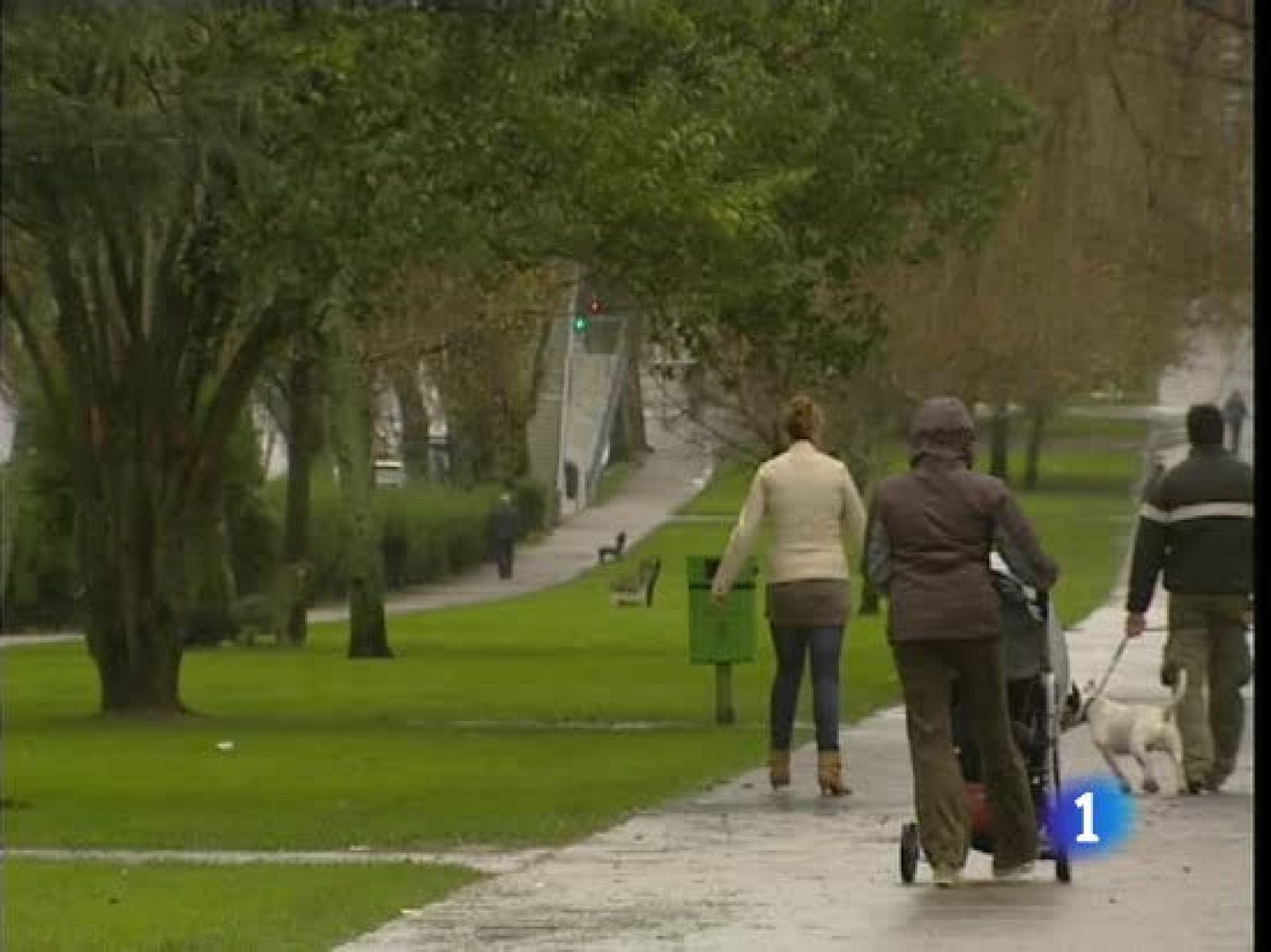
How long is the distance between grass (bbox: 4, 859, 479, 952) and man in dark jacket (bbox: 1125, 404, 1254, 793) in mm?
4702

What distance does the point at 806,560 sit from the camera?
18.0 m

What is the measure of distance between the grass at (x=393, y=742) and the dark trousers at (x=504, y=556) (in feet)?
59.2

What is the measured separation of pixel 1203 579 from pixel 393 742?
7.47m

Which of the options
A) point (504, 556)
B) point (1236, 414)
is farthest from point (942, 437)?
point (1236, 414)

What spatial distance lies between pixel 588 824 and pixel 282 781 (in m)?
3.69

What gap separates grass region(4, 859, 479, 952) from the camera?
12.5 metres

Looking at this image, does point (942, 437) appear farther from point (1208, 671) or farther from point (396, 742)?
point (396, 742)

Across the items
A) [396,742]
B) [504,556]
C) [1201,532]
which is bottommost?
[396,742]

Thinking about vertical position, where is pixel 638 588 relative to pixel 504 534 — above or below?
below

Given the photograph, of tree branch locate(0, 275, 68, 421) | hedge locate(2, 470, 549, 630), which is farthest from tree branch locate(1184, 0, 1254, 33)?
hedge locate(2, 470, 549, 630)

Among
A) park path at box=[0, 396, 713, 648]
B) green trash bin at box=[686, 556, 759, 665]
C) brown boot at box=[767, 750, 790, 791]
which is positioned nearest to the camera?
brown boot at box=[767, 750, 790, 791]

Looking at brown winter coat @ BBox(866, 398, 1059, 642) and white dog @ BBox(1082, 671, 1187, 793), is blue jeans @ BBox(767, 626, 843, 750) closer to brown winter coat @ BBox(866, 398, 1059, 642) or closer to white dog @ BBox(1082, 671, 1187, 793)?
white dog @ BBox(1082, 671, 1187, 793)

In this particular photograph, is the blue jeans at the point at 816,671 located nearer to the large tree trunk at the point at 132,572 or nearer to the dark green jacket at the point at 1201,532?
the dark green jacket at the point at 1201,532

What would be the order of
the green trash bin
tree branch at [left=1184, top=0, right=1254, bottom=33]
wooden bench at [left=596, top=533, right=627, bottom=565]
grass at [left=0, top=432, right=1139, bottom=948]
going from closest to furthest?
grass at [left=0, top=432, right=1139, bottom=948] → the green trash bin → tree branch at [left=1184, top=0, right=1254, bottom=33] → wooden bench at [left=596, top=533, right=627, bottom=565]
